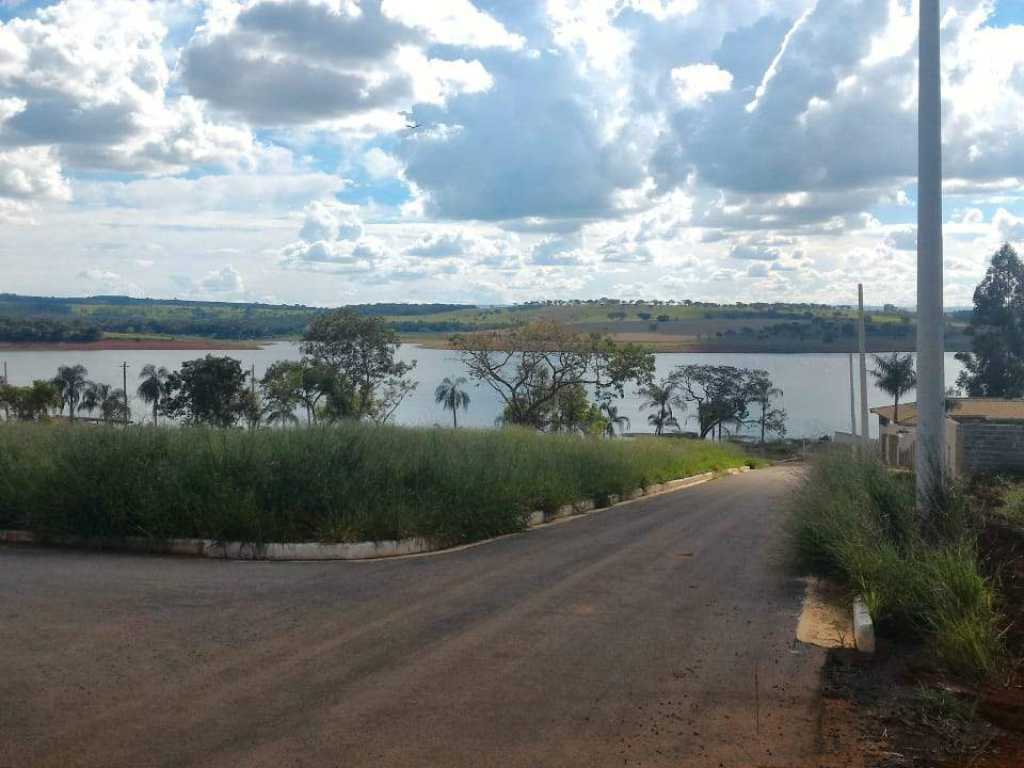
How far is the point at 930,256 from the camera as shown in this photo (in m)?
11.7

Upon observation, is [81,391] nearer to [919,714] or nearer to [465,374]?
[465,374]

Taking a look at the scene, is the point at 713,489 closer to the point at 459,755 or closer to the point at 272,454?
the point at 272,454

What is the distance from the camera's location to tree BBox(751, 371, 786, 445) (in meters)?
82.8

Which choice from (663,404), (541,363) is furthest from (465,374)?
(663,404)

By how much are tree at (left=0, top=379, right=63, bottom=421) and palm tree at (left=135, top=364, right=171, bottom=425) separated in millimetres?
4211

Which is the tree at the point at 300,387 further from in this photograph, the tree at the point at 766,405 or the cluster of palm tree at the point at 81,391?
the tree at the point at 766,405

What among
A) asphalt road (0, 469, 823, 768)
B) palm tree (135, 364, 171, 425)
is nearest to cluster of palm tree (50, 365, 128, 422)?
palm tree (135, 364, 171, 425)

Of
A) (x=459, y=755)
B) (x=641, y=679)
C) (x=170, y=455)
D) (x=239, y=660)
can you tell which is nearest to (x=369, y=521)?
(x=170, y=455)

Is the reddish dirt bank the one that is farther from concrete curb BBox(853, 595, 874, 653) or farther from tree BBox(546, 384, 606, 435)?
concrete curb BBox(853, 595, 874, 653)

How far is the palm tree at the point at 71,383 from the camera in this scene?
5991 centimetres

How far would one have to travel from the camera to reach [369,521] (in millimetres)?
12977

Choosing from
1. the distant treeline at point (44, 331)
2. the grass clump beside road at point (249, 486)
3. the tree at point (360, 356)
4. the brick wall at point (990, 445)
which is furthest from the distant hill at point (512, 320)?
the grass clump beside road at point (249, 486)

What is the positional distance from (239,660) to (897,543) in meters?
6.28

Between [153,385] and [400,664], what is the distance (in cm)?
4825
